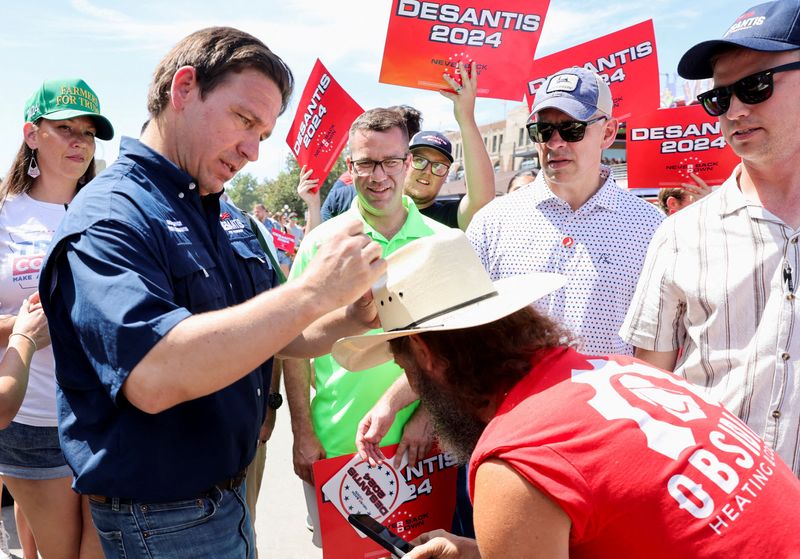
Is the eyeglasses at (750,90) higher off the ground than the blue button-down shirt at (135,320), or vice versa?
the eyeglasses at (750,90)

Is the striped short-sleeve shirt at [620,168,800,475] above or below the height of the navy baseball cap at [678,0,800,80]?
below

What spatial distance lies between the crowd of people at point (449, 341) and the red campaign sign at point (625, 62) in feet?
5.01

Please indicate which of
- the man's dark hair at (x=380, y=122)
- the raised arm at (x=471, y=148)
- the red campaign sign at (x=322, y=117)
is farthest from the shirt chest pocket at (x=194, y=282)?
the red campaign sign at (x=322, y=117)

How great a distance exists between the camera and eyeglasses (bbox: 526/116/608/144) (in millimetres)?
2682

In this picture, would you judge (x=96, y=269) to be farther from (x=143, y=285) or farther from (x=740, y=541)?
(x=740, y=541)

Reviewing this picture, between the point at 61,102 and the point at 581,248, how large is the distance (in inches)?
100

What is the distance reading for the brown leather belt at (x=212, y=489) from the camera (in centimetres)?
158

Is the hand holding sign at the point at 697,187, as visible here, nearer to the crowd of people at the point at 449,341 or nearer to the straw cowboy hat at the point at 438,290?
the crowd of people at the point at 449,341

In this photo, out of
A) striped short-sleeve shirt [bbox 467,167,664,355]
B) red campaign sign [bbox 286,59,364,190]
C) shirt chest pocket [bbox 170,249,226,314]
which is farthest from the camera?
red campaign sign [bbox 286,59,364,190]

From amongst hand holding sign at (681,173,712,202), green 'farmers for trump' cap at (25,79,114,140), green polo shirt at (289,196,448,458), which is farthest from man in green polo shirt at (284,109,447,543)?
hand holding sign at (681,173,712,202)

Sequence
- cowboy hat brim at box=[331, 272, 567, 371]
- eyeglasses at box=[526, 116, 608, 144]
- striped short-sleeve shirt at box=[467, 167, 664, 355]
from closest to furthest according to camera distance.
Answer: cowboy hat brim at box=[331, 272, 567, 371], striped short-sleeve shirt at box=[467, 167, 664, 355], eyeglasses at box=[526, 116, 608, 144]

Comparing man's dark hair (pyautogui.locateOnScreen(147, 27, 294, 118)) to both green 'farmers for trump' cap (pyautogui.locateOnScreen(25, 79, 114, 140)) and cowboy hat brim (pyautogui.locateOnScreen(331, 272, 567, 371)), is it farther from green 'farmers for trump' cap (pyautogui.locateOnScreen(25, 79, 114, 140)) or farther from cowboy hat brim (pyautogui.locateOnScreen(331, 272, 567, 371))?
green 'farmers for trump' cap (pyautogui.locateOnScreen(25, 79, 114, 140))

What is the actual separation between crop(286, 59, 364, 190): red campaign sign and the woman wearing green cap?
2.20 metres

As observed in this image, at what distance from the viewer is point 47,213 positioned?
2.94m
